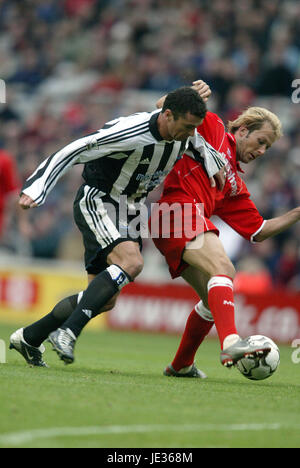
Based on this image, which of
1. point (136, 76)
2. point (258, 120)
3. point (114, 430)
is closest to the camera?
point (114, 430)

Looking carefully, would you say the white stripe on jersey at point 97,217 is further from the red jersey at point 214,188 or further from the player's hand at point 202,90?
the player's hand at point 202,90

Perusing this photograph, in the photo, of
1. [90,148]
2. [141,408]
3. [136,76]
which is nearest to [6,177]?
[90,148]

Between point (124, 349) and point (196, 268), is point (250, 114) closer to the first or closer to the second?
point (196, 268)

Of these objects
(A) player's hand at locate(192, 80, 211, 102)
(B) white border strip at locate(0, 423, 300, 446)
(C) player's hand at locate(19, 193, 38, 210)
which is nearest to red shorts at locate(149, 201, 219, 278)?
(A) player's hand at locate(192, 80, 211, 102)

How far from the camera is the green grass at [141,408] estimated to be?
3.68m

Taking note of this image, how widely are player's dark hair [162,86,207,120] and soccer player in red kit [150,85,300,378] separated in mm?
600

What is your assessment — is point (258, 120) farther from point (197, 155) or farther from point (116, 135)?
point (116, 135)

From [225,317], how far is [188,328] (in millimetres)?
794

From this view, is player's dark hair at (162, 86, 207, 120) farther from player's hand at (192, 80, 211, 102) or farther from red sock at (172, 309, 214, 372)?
red sock at (172, 309, 214, 372)

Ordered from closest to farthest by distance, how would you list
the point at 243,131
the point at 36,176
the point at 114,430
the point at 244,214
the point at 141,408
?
the point at 114,430 → the point at 141,408 → the point at 36,176 → the point at 243,131 → the point at 244,214

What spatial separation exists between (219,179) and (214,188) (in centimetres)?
7

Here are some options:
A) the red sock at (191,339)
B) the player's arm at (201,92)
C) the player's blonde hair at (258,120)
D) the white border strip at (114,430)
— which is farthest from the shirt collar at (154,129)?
the white border strip at (114,430)

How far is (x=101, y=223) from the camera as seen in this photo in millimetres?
5965

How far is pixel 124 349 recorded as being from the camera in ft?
31.3
